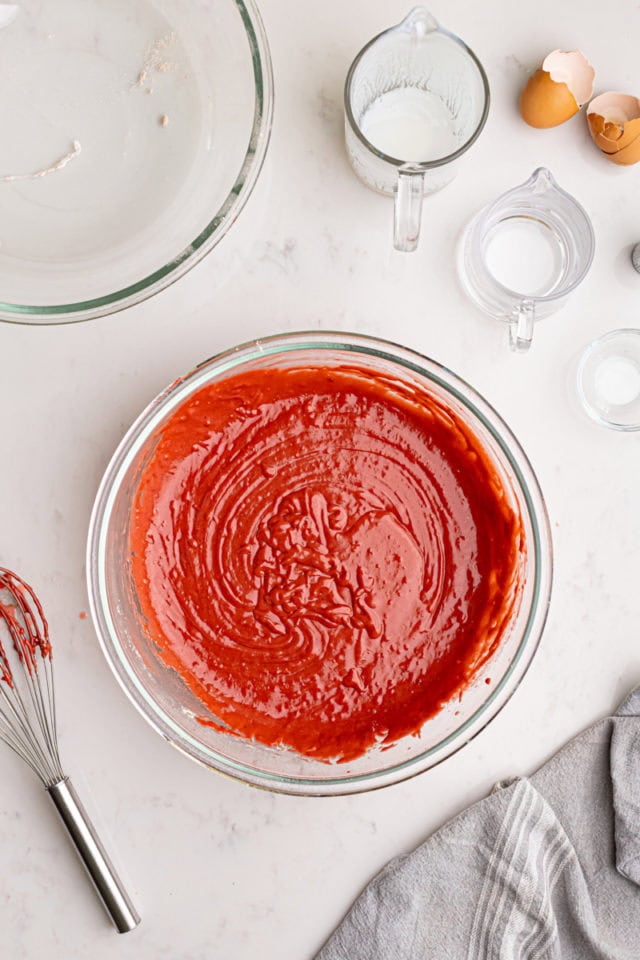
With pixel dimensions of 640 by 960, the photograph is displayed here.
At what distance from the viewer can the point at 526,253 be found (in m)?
1.68

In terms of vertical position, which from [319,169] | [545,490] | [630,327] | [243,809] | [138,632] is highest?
[319,169]

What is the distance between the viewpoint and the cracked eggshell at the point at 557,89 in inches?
62.2

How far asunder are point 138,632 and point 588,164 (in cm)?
125

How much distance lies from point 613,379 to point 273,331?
0.69m

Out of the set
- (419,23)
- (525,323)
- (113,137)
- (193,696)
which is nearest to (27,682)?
(193,696)

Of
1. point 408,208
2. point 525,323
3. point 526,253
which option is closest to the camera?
point 408,208

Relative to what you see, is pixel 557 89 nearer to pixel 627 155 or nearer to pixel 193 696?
pixel 627 155

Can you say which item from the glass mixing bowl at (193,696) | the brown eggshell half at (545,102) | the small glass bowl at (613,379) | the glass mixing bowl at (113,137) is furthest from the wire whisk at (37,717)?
the brown eggshell half at (545,102)

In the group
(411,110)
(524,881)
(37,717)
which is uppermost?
(411,110)

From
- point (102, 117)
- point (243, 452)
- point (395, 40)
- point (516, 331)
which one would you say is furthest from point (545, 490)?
point (102, 117)

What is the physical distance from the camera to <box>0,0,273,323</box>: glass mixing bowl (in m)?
1.51

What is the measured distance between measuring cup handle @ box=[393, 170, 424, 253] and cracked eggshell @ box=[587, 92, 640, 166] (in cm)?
42

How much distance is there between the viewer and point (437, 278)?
1.66 meters

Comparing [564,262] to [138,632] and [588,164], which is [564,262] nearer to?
[588,164]
